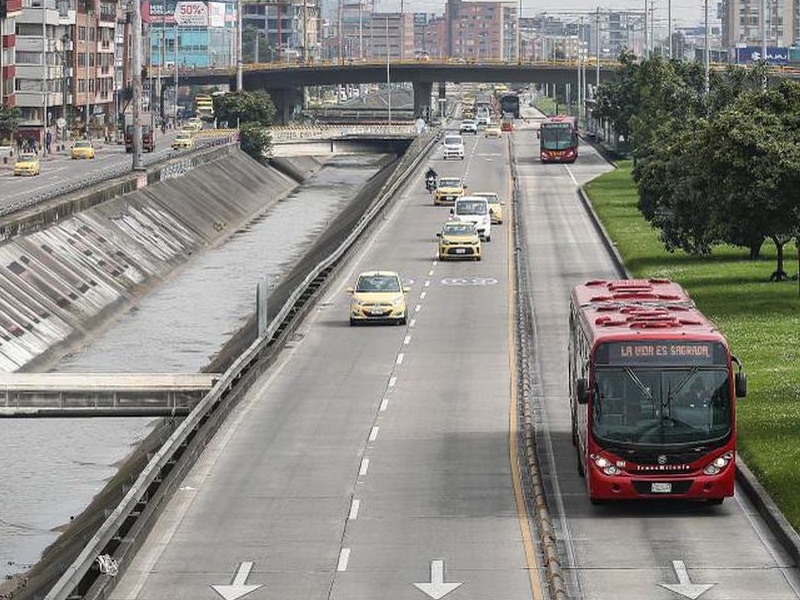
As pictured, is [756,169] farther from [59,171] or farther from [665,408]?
[59,171]

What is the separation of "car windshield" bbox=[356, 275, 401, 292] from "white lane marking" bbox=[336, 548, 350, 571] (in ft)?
114

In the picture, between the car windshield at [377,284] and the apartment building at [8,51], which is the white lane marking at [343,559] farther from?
the apartment building at [8,51]

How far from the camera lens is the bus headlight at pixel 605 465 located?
33.9m

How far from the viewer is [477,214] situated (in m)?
98.7

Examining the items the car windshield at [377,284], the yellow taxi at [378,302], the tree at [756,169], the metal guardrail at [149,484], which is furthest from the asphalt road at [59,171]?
the metal guardrail at [149,484]

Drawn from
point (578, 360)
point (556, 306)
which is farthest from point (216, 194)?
point (578, 360)

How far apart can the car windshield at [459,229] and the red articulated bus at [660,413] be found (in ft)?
180

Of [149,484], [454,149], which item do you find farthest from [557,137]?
[149,484]

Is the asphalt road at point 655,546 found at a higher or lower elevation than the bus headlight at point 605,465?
lower

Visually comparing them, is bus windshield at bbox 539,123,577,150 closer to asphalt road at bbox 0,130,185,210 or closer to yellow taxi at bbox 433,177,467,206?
asphalt road at bbox 0,130,185,210

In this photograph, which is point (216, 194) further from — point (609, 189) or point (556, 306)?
point (556, 306)

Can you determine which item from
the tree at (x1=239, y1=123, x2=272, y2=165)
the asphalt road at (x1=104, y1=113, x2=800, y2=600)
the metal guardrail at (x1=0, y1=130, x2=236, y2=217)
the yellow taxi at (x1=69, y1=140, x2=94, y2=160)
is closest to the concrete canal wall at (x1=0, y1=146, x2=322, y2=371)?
the metal guardrail at (x1=0, y1=130, x2=236, y2=217)

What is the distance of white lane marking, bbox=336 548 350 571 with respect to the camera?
31.2m

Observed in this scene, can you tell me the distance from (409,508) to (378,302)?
1190 inches
